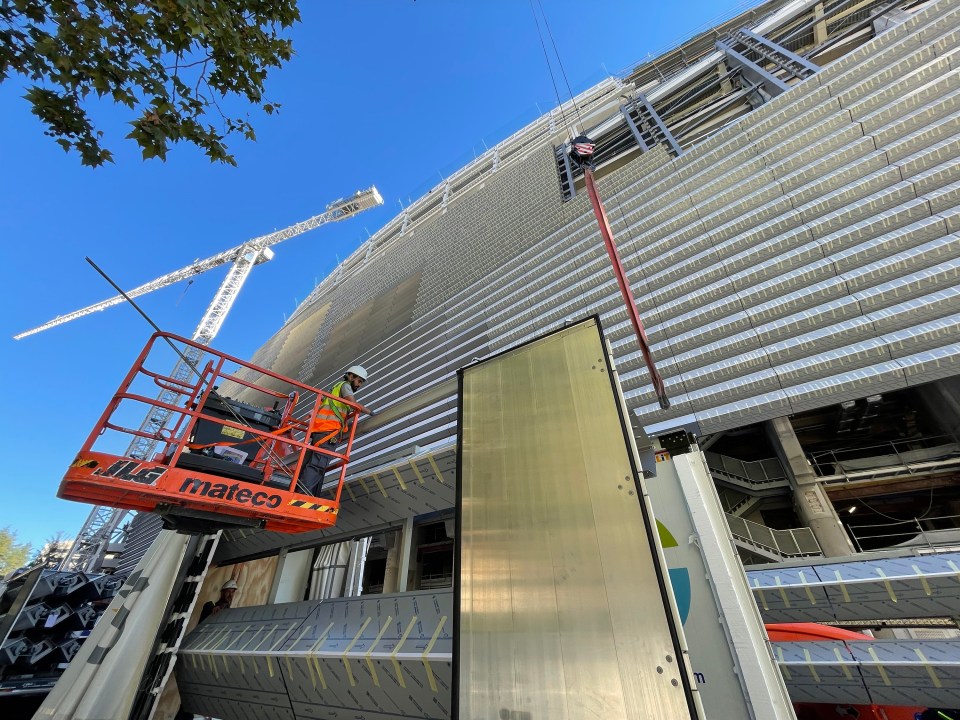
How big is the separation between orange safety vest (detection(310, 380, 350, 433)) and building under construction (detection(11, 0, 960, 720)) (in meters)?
0.78

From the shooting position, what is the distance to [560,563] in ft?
6.67

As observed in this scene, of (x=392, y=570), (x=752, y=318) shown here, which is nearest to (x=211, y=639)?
(x=392, y=570)

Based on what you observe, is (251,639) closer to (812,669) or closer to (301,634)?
(301,634)

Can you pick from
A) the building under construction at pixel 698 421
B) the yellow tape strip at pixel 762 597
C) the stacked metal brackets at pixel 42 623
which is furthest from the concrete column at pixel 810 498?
the stacked metal brackets at pixel 42 623

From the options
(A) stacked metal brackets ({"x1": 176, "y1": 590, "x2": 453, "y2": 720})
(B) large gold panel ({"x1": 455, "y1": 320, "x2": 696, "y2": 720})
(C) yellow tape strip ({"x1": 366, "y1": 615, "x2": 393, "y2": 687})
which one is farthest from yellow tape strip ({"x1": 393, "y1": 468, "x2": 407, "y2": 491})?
(B) large gold panel ({"x1": 455, "y1": 320, "x2": 696, "y2": 720})

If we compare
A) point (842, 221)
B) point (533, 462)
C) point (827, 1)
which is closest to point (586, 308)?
point (842, 221)

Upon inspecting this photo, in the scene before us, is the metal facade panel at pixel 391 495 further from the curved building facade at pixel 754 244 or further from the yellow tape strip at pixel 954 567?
the yellow tape strip at pixel 954 567

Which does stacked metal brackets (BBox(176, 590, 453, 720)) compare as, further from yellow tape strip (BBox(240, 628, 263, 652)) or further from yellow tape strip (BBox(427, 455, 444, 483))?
yellow tape strip (BBox(427, 455, 444, 483))

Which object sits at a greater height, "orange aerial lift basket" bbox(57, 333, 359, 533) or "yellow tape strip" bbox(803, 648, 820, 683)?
"orange aerial lift basket" bbox(57, 333, 359, 533)

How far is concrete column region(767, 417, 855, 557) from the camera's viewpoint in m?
7.72

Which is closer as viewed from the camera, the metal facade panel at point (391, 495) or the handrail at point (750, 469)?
the metal facade panel at point (391, 495)

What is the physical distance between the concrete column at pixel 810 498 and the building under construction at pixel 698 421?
4cm

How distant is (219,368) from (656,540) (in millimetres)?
4553

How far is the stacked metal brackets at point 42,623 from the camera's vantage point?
18.6ft
